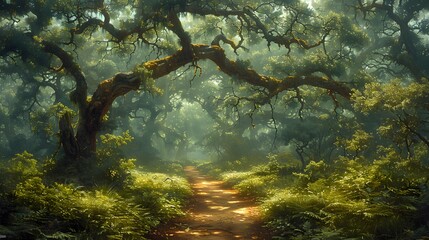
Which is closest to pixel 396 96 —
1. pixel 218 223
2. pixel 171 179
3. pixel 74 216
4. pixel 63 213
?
pixel 218 223

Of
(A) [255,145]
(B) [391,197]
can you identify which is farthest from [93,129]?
(A) [255,145]

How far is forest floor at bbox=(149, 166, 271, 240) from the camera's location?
8.09 m

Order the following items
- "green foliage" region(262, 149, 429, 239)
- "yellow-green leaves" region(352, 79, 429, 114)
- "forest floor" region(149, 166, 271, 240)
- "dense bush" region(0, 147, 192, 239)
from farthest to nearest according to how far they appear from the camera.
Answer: "yellow-green leaves" region(352, 79, 429, 114) < "forest floor" region(149, 166, 271, 240) < "green foliage" region(262, 149, 429, 239) < "dense bush" region(0, 147, 192, 239)

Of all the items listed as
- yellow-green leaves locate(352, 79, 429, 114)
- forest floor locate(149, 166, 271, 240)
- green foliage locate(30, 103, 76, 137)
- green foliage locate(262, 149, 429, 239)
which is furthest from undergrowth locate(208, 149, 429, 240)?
green foliage locate(30, 103, 76, 137)

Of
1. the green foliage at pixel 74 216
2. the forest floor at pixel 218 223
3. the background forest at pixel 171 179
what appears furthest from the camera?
the forest floor at pixel 218 223

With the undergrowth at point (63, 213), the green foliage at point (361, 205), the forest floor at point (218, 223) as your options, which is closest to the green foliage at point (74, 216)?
the undergrowth at point (63, 213)

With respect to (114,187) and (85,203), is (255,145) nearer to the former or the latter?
(114,187)

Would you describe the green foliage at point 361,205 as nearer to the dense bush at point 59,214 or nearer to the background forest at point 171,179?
the background forest at point 171,179

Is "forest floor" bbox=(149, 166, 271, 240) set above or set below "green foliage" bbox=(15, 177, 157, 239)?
below

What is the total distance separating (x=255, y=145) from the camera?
4281cm

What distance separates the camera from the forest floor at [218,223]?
8086mm

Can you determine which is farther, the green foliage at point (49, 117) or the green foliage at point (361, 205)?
the green foliage at point (49, 117)

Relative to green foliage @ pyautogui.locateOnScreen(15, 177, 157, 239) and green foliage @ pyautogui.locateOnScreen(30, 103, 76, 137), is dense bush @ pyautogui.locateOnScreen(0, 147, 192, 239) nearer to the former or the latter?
green foliage @ pyautogui.locateOnScreen(15, 177, 157, 239)

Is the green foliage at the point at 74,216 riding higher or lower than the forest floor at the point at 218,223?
higher
